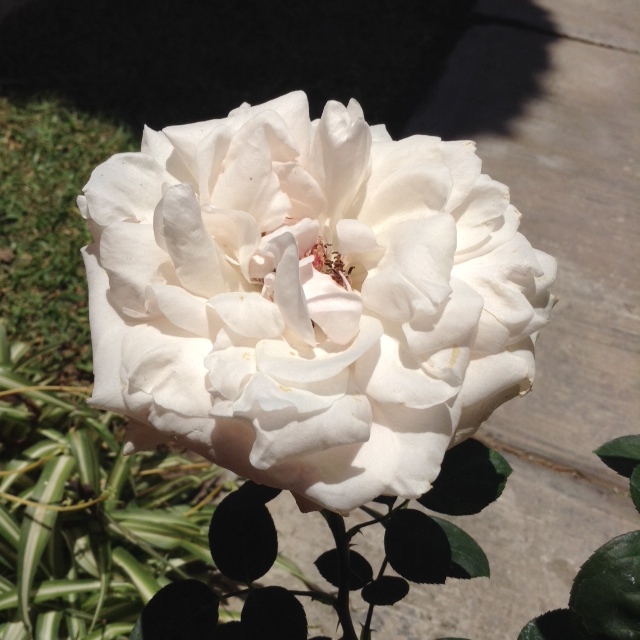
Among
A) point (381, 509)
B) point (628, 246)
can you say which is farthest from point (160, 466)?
point (628, 246)

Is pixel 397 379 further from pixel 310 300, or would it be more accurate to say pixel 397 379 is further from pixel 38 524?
pixel 38 524

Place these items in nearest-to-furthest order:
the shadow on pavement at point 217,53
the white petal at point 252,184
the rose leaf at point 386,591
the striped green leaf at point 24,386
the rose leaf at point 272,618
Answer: the white petal at point 252,184 < the rose leaf at point 272,618 < the rose leaf at point 386,591 < the striped green leaf at point 24,386 < the shadow on pavement at point 217,53

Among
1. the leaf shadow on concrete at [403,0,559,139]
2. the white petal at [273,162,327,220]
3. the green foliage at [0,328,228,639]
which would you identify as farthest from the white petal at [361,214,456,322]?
the leaf shadow on concrete at [403,0,559,139]

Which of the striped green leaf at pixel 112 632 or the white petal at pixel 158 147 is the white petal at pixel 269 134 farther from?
the striped green leaf at pixel 112 632

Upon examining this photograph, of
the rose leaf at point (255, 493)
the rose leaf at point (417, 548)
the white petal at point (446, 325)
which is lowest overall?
the rose leaf at point (255, 493)

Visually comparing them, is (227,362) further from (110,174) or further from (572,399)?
(572,399)

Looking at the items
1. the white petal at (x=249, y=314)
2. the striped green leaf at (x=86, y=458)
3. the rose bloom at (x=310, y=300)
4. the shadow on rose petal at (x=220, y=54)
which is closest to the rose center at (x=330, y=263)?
the rose bloom at (x=310, y=300)

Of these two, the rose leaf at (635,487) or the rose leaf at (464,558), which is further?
the rose leaf at (464,558)

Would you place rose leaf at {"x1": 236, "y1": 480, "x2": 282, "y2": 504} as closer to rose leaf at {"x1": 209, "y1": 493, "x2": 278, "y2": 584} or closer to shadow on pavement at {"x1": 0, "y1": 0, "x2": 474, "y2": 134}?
rose leaf at {"x1": 209, "y1": 493, "x2": 278, "y2": 584}
